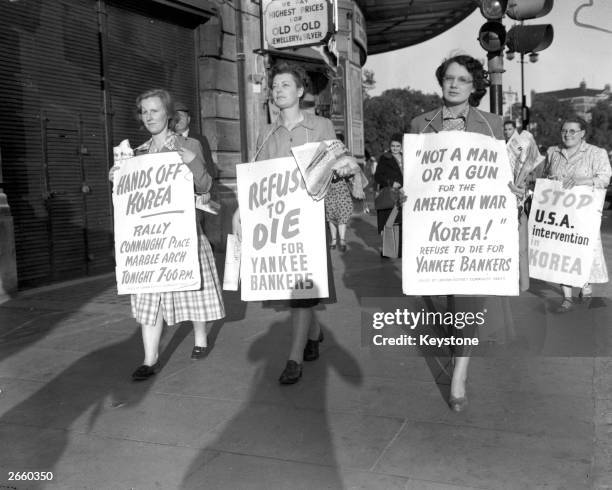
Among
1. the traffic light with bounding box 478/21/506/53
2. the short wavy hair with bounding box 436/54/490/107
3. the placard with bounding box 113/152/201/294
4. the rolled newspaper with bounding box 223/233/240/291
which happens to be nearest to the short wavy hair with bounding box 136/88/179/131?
the placard with bounding box 113/152/201/294

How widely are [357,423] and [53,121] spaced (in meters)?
6.92

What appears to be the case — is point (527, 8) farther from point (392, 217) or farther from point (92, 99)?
point (392, 217)

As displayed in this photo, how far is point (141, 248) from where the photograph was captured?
4898 millimetres

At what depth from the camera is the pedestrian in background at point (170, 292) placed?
4820mm

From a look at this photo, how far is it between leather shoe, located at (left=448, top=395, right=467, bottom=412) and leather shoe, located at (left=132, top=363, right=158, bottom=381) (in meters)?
1.97

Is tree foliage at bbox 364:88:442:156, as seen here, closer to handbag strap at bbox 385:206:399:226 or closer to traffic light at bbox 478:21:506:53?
traffic light at bbox 478:21:506:53

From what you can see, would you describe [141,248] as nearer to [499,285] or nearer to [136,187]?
[136,187]

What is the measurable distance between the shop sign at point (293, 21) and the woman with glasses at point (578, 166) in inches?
250

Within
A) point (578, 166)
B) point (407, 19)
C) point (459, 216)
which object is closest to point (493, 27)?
point (578, 166)

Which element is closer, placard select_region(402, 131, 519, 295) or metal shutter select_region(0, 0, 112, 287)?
placard select_region(402, 131, 519, 295)

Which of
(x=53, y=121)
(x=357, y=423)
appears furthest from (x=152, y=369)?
(x=53, y=121)

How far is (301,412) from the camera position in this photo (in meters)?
4.20
